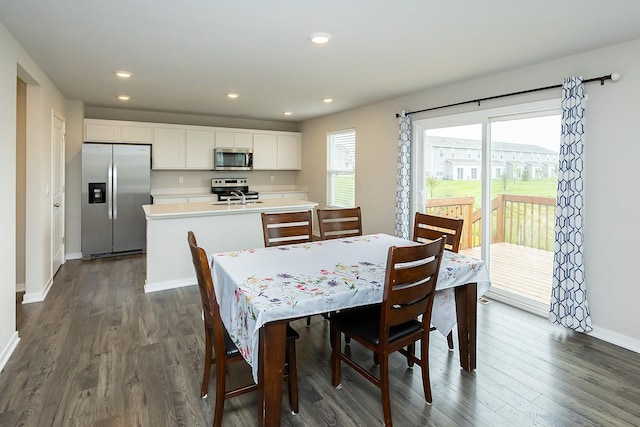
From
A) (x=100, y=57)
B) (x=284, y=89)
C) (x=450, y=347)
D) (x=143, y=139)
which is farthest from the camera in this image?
(x=143, y=139)

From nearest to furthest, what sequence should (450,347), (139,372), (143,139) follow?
(139,372) < (450,347) < (143,139)

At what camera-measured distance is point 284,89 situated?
4535 mm

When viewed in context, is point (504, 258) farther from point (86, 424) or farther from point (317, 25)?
point (86, 424)

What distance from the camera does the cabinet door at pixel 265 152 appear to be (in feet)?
23.0

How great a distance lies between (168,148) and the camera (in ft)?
20.4

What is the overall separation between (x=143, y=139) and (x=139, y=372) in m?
4.57

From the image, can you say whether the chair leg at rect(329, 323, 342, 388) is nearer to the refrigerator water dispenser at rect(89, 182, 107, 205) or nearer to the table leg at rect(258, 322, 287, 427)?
the table leg at rect(258, 322, 287, 427)

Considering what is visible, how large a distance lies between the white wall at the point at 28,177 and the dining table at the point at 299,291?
1.62m

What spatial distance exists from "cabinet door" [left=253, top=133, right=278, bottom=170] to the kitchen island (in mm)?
2516

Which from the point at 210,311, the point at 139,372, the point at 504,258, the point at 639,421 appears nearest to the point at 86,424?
the point at 139,372

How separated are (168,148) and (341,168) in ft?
9.66

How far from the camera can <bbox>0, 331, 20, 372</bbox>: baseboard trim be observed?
245 centimetres

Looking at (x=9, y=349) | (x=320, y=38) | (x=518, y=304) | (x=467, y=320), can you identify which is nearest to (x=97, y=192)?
(x=9, y=349)

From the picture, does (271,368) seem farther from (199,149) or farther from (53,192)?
(199,149)
